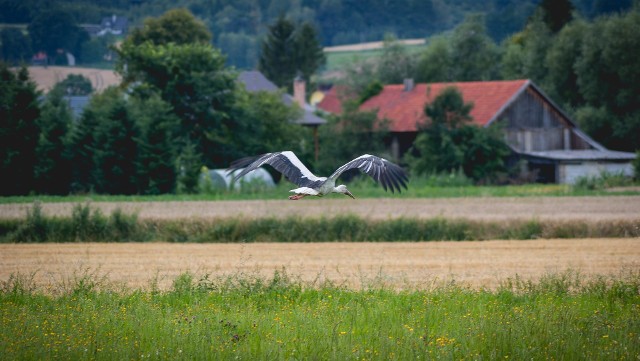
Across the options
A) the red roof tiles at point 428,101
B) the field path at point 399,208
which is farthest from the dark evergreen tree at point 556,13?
the field path at point 399,208

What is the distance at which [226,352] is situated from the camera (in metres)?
11.3

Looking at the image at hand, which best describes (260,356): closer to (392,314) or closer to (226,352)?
(226,352)

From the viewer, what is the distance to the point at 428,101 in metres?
59.4

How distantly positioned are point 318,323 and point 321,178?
10.7 feet

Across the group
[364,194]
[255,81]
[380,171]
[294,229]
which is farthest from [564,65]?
[380,171]

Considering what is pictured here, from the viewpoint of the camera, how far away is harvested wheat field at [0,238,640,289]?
19.4 meters

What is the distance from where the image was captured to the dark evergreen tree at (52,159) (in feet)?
152

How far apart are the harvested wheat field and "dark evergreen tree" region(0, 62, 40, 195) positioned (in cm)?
2132

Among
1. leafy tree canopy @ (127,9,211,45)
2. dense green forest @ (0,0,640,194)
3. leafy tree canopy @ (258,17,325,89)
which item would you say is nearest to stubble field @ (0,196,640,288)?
dense green forest @ (0,0,640,194)

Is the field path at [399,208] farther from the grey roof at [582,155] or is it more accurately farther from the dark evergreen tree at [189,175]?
the grey roof at [582,155]

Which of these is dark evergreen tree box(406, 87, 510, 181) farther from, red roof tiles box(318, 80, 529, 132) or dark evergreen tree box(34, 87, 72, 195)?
dark evergreen tree box(34, 87, 72, 195)

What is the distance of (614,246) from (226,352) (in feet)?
52.5

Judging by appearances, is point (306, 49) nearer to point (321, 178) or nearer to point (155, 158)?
point (155, 158)

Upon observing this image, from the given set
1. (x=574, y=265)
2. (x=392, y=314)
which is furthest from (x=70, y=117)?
(x=392, y=314)
